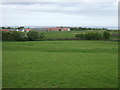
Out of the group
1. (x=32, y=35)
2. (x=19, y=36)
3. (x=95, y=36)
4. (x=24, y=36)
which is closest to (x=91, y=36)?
(x=95, y=36)

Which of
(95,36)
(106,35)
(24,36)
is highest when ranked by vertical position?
(106,35)


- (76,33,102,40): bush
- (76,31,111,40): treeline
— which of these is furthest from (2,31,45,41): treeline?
(76,31,111,40): treeline

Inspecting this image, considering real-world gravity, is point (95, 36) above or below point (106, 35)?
below

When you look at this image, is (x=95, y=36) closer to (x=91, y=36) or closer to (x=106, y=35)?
(x=91, y=36)

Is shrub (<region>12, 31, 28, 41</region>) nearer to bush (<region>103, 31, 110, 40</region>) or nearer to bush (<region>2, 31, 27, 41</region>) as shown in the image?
bush (<region>2, 31, 27, 41</region>)

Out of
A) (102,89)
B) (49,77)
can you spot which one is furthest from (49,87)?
(102,89)

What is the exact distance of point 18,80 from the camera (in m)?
5.92

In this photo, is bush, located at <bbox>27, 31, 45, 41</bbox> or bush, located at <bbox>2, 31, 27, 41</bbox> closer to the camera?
bush, located at <bbox>2, 31, 27, 41</bbox>

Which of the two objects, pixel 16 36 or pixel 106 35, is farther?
pixel 106 35

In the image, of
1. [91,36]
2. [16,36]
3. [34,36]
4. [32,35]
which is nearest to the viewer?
[16,36]

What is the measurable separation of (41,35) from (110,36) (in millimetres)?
15293

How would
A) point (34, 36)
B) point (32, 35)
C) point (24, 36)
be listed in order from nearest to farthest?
point (24, 36) → point (34, 36) → point (32, 35)

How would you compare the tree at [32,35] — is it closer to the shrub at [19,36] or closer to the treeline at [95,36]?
the shrub at [19,36]

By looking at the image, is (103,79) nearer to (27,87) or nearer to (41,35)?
(27,87)
